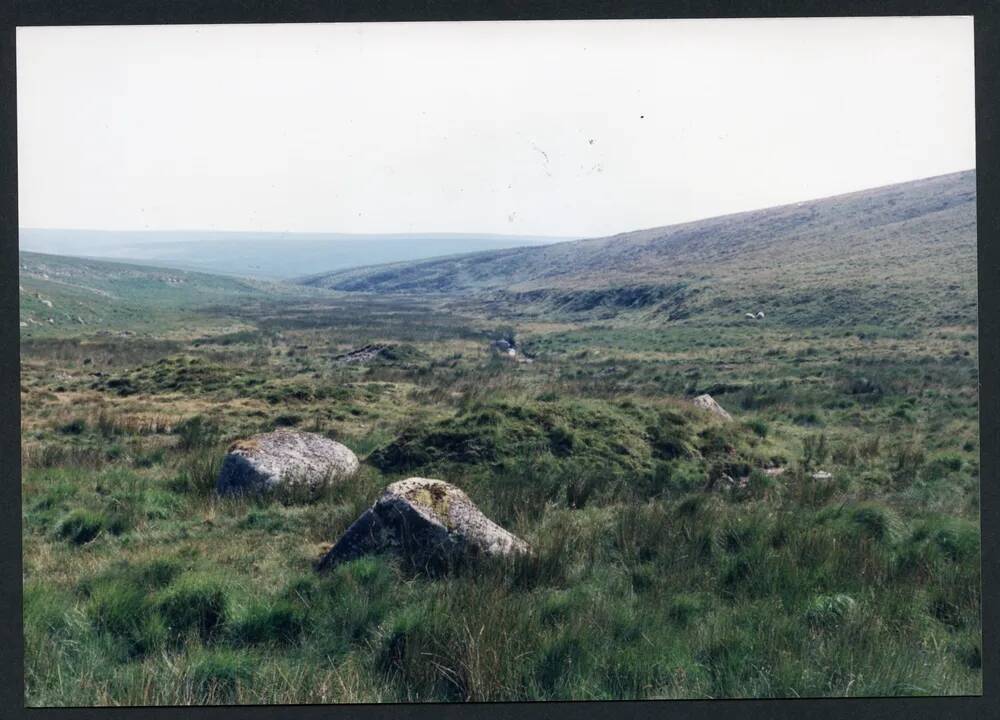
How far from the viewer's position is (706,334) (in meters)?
33.6

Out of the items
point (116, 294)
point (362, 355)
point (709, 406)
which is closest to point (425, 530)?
point (709, 406)

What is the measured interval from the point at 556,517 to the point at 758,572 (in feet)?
7.01

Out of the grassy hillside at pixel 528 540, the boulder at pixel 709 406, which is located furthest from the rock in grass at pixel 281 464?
the boulder at pixel 709 406

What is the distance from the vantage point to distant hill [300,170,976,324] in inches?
1313

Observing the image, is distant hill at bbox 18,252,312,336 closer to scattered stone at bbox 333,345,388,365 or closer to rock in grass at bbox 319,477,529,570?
scattered stone at bbox 333,345,388,365

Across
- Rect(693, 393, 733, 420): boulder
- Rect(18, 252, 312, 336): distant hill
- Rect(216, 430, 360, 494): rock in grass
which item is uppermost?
Rect(216, 430, 360, 494): rock in grass

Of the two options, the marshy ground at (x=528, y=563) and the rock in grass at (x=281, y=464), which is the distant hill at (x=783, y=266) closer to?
the marshy ground at (x=528, y=563)

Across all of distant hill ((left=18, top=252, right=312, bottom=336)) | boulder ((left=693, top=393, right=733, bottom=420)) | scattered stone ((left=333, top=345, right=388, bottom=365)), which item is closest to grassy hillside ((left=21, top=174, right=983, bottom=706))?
boulder ((left=693, top=393, right=733, bottom=420))

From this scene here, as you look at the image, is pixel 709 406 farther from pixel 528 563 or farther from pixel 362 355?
pixel 362 355

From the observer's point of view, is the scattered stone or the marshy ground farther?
the scattered stone

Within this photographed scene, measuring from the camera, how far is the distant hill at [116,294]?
43969 millimetres

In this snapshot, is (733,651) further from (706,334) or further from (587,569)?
(706,334)

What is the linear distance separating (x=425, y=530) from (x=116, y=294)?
64.1 m

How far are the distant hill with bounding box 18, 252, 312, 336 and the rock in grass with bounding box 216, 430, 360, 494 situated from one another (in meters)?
29.9
